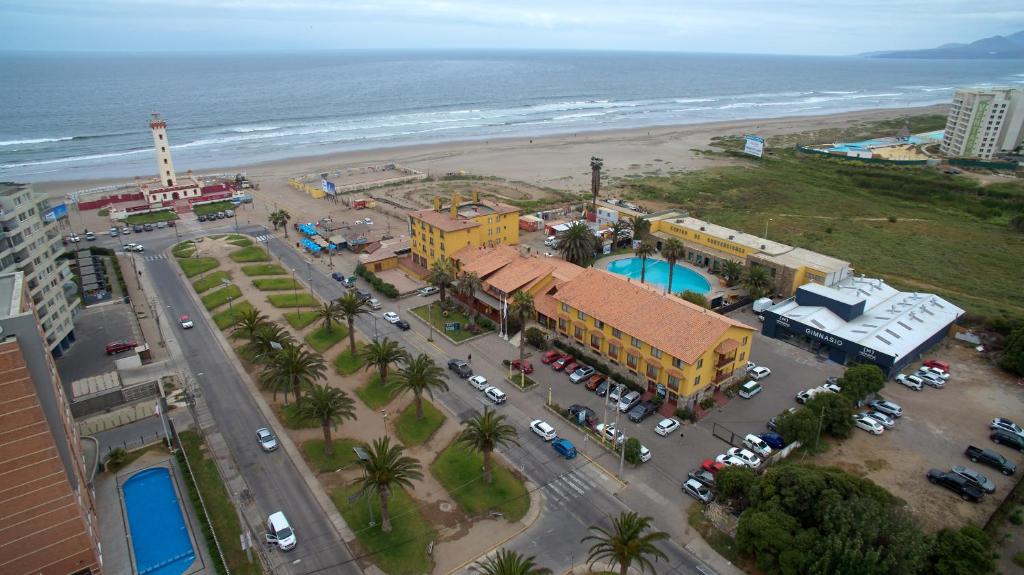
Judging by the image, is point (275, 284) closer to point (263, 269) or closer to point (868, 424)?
point (263, 269)

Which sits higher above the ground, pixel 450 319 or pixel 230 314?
pixel 230 314

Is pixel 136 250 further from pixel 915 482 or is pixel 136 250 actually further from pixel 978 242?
pixel 978 242

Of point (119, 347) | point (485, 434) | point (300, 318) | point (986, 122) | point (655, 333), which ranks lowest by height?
point (300, 318)

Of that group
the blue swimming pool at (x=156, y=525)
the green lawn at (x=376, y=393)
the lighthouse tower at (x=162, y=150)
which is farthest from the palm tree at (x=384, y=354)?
the lighthouse tower at (x=162, y=150)

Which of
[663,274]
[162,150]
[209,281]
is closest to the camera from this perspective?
[209,281]

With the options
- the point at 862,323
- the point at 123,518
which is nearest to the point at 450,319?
the point at 123,518

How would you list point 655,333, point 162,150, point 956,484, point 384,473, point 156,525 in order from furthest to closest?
point 162,150 → point 655,333 → point 956,484 → point 156,525 → point 384,473

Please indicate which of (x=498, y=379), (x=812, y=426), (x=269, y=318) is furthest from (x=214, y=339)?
(x=812, y=426)
